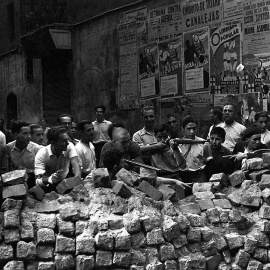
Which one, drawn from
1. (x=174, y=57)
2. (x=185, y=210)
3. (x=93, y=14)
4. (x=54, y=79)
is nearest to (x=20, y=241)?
(x=185, y=210)

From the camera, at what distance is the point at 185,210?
703cm

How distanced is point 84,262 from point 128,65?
468 inches

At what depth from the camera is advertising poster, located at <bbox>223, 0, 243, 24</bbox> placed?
46.4ft

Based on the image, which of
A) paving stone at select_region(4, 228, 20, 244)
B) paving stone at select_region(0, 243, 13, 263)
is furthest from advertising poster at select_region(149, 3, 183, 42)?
paving stone at select_region(0, 243, 13, 263)

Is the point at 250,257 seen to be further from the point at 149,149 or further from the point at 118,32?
the point at 118,32

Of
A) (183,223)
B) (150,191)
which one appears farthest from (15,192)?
(183,223)

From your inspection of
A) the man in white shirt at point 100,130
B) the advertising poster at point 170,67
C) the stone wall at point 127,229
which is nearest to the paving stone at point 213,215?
the stone wall at point 127,229

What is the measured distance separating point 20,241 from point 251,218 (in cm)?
235

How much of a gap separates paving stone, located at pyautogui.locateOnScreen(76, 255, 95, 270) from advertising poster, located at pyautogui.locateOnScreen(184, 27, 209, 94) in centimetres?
887

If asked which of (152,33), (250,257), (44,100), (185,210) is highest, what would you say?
(152,33)

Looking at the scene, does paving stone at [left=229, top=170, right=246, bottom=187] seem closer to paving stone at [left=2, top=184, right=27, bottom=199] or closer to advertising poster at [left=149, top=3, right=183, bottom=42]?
paving stone at [left=2, top=184, right=27, bottom=199]

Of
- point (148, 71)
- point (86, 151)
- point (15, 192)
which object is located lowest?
point (15, 192)

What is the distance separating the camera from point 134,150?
8.26m

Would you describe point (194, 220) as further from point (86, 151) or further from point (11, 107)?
point (11, 107)
